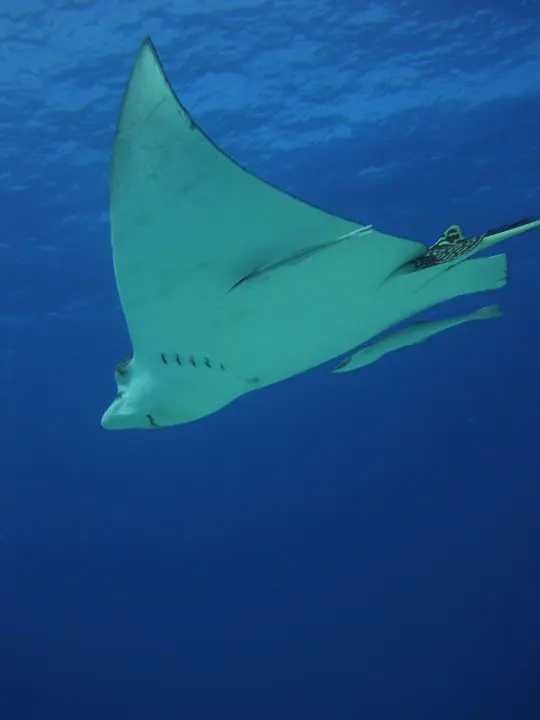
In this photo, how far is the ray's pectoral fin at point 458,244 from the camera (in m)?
2.48

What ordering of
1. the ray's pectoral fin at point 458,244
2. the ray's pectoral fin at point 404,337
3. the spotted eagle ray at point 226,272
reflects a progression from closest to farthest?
the spotted eagle ray at point 226,272, the ray's pectoral fin at point 458,244, the ray's pectoral fin at point 404,337

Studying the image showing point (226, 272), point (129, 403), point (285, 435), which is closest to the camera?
point (226, 272)

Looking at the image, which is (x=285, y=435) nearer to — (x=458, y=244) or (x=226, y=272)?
(x=458, y=244)

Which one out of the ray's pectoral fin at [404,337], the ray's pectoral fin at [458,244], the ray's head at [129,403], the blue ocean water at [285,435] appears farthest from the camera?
the blue ocean water at [285,435]

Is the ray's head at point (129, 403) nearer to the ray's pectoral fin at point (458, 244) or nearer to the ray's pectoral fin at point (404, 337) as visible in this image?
the ray's pectoral fin at point (404, 337)

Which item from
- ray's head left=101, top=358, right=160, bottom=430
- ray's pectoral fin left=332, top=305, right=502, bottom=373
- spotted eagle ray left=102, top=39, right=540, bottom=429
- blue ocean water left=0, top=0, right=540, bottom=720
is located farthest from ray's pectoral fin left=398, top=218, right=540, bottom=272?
blue ocean water left=0, top=0, right=540, bottom=720

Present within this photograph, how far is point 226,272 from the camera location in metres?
2.49

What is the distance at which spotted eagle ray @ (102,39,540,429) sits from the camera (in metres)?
2.09

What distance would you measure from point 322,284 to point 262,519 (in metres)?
23.9

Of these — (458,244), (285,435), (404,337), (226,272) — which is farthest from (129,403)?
(285,435)

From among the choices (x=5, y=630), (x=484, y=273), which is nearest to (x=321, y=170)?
(x=484, y=273)

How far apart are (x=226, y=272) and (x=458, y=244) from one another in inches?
40.6

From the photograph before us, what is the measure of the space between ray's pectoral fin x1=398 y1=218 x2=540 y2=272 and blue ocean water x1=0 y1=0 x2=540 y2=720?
6.98 metres

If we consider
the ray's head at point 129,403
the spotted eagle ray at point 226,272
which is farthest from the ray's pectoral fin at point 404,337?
the ray's head at point 129,403
